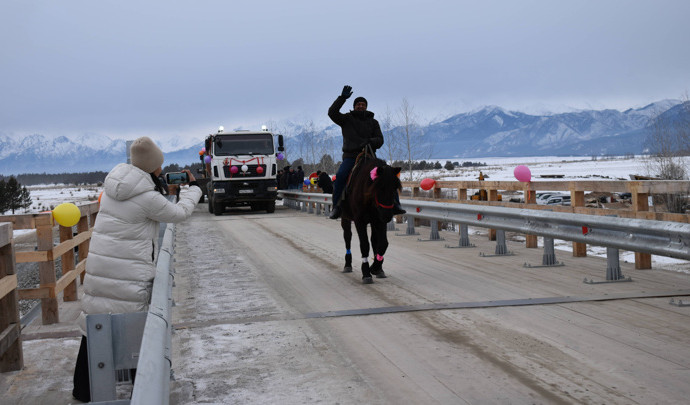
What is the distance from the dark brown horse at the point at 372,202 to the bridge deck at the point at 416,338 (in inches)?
15.7

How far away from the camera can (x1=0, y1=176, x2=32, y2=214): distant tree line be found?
51.3m

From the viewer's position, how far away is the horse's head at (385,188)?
9258mm

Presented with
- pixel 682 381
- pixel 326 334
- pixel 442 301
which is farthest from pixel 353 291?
pixel 682 381

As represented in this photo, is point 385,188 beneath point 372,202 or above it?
above

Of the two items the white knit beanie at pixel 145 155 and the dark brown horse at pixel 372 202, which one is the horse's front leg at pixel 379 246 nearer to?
the dark brown horse at pixel 372 202

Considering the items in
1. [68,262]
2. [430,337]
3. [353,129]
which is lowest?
[430,337]

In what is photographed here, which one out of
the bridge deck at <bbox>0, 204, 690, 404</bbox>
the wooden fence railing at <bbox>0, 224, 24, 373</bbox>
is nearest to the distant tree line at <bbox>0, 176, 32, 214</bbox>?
the bridge deck at <bbox>0, 204, 690, 404</bbox>

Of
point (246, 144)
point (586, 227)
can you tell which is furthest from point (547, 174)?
point (586, 227)

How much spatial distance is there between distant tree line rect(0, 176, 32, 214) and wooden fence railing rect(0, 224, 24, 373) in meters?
47.7

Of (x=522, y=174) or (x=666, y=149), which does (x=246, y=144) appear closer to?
(x=522, y=174)

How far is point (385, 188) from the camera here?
9281 mm

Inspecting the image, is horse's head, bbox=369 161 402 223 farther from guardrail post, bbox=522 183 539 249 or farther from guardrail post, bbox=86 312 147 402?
guardrail post, bbox=86 312 147 402

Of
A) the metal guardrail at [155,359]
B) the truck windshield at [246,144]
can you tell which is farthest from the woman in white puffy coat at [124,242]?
the truck windshield at [246,144]

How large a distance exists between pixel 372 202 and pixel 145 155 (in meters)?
4.95
